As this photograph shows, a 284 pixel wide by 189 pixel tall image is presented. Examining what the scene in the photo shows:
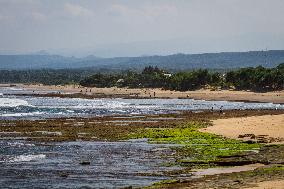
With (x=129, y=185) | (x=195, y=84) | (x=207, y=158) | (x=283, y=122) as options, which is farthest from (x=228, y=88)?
(x=129, y=185)

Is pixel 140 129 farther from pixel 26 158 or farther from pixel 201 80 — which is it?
pixel 201 80

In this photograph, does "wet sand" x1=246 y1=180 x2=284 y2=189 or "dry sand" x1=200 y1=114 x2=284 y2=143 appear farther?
"dry sand" x1=200 y1=114 x2=284 y2=143

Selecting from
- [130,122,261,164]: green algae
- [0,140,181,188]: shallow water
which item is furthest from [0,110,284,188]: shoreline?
[0,140,181,188]: shallow water

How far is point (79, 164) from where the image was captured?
33969 mm

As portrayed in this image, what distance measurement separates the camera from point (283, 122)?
5319 centimetres

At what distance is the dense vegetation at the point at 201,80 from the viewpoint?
12229cm

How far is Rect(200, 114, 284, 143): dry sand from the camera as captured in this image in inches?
1842

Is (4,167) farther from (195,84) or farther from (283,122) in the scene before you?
(195,84)

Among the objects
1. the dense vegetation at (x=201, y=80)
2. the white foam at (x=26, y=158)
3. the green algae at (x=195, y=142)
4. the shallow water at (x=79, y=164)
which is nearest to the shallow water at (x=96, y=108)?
the green algae at (x=195, y=142)

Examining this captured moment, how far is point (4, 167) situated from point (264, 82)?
3794 inches

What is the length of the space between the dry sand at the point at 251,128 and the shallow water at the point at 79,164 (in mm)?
9333

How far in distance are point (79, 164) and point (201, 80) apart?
109 metres

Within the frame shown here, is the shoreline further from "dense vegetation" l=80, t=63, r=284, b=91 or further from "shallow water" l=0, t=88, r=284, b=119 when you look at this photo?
"dense vegetation" l=80, t=63, r=284, b=91

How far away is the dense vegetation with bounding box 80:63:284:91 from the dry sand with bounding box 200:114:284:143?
64.7 meters
